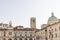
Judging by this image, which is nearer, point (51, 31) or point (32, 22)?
point (51, 31)

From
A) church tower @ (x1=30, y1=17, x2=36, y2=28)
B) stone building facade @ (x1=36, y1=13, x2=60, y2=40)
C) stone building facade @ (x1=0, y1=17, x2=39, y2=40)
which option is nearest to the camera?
stone building facade @ (x1=36, y1=13, x2=60, y2=40)

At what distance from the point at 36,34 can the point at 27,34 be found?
834 cm

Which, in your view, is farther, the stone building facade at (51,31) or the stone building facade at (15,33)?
the stone building facade at (15,33)

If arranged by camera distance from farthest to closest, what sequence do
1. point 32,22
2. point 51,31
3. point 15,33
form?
point 32,22, point 15,33, point 51,31

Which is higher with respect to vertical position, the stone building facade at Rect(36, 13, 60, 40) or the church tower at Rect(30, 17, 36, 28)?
the church tower at Rect(30, 17, 36, 28)

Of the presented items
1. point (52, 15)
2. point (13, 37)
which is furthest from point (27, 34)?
point (52, 15)

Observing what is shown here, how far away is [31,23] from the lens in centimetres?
6438

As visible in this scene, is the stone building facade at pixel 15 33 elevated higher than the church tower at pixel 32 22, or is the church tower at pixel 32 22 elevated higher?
the church tower at pixel 32 22

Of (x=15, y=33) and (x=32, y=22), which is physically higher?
(x=32, y=22)

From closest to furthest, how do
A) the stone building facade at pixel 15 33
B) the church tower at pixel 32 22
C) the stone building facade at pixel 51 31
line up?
the stone building facade at pixel 51 31 < the stone building facade at pixel 15 33 < the church tower at pixel 32 22

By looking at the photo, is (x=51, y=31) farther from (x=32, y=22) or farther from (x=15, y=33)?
(x=32, y=22)

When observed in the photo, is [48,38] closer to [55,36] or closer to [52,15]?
[55,36]

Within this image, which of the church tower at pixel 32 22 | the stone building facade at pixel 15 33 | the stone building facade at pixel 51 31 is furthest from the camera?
the church tower at pixel 32 22

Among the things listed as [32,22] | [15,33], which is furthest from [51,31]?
[32,22]
